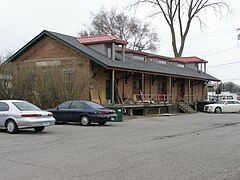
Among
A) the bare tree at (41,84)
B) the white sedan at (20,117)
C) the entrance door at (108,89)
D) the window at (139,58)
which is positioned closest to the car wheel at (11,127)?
the white sedan at (20,117)

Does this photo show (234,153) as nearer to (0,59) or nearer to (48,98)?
(48,98)

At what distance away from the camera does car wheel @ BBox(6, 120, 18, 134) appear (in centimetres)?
1670

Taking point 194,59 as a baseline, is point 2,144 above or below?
below

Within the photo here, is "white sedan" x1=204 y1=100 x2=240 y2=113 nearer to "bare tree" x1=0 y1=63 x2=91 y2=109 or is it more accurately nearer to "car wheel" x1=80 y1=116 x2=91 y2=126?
"bare tree" x1=0 y1=63 x2=91 y2=109

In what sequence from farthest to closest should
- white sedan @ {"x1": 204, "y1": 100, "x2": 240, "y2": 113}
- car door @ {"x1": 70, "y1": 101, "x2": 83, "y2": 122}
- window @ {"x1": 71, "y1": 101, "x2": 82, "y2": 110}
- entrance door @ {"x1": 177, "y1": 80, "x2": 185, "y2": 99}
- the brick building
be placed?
1. entrance door @ {"x1": 177, "y1": 80, "x2": 185, "y2": 99}
2. white sedan @ {"x1": 204, "y1": 100, "x2": 240, "y2": 113}
3. the brick building
4. window @ {"x1": 71, "y1": 101, "x2": 82, "y2": 110}
5. car door @ {"x1": 70, "y1": 101, "x2": 83, "y2": 122}

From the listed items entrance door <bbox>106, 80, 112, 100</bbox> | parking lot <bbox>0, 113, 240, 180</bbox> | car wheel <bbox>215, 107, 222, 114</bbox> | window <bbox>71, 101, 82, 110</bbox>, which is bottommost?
parking lot <bbox>0, 113, 240, 180</bbox>

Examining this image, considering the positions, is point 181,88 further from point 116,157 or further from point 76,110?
point 116,157

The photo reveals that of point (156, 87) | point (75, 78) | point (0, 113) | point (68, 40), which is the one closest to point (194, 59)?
point (156, 87)

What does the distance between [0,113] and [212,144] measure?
29.2 feet

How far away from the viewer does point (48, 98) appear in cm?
2744

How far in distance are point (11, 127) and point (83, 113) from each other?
17.8 feet

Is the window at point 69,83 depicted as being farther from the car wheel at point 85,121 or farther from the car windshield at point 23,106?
the car windshield at point 23,106

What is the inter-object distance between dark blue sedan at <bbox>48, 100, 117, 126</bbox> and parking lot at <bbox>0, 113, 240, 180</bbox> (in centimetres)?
573

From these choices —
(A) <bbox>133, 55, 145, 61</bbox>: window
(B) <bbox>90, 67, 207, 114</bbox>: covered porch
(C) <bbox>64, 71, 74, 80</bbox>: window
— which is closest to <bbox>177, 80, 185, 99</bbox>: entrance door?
(B) <bbox>90, 67, 207, 114</bbox>: covered porch
